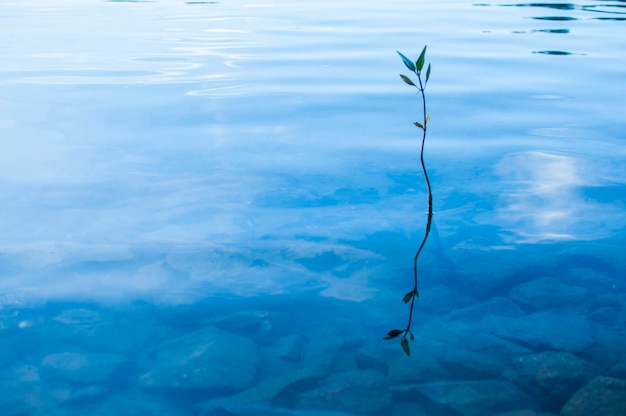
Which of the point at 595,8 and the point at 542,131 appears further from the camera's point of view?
the point at 595,8

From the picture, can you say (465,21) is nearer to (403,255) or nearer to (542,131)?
(542,131)

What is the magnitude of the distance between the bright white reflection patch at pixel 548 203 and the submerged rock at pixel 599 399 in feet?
2.92

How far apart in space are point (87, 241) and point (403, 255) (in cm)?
120

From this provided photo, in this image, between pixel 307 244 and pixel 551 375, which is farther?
pixel 307 244

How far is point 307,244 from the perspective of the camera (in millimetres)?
2521

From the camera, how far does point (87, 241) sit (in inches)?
99.2

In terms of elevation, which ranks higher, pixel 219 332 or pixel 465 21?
pixel 465 21

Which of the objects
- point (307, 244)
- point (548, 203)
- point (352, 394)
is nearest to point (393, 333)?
point (352, 394)

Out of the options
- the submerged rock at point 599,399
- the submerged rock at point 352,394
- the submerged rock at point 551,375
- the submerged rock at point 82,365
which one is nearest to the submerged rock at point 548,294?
the submerged rock at point 551,375

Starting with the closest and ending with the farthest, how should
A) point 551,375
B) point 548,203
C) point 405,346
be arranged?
point 551,375
point 405,346
point 548,203

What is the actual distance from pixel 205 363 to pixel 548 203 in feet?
5.62

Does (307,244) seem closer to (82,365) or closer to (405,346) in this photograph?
(405,346)

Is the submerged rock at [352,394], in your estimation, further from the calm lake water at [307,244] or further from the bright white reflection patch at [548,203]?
the bright white reflection patch at [548,203]

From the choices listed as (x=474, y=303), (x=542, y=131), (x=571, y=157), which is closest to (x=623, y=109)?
(x=542, y=131)
